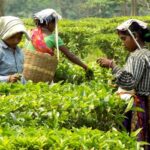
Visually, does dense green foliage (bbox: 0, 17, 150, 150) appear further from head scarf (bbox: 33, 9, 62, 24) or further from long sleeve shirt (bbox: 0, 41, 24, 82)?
head scarf (bbox: 33, 9, 62, 24)

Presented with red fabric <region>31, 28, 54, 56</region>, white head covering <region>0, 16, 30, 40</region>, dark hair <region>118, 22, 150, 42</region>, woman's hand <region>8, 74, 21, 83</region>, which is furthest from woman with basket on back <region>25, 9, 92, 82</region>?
dark hair <region>118, 22, 150, 42</region>

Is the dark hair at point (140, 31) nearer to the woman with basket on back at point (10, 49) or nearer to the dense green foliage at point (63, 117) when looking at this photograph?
the dense green foliage at point (63, 117)

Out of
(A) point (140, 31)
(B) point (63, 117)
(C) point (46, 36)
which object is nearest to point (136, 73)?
(A) point (140, 31)

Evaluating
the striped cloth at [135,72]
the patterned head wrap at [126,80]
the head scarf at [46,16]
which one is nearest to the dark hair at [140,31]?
the striped cloth at [135,72]

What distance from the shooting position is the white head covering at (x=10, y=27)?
5.48 metres

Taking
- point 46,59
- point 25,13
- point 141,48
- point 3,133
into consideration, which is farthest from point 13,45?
point 25,13

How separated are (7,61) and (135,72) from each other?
4.67 feet

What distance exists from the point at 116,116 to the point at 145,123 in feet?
2.15

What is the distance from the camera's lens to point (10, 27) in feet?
18.1

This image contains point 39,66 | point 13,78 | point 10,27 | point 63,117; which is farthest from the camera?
point 39,66

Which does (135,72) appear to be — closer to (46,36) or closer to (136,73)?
(136,73)

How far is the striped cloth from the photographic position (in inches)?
196

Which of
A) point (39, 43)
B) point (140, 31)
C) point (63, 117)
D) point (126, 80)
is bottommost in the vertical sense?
point (63, 117)

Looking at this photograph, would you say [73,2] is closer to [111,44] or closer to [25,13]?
[25,13]
